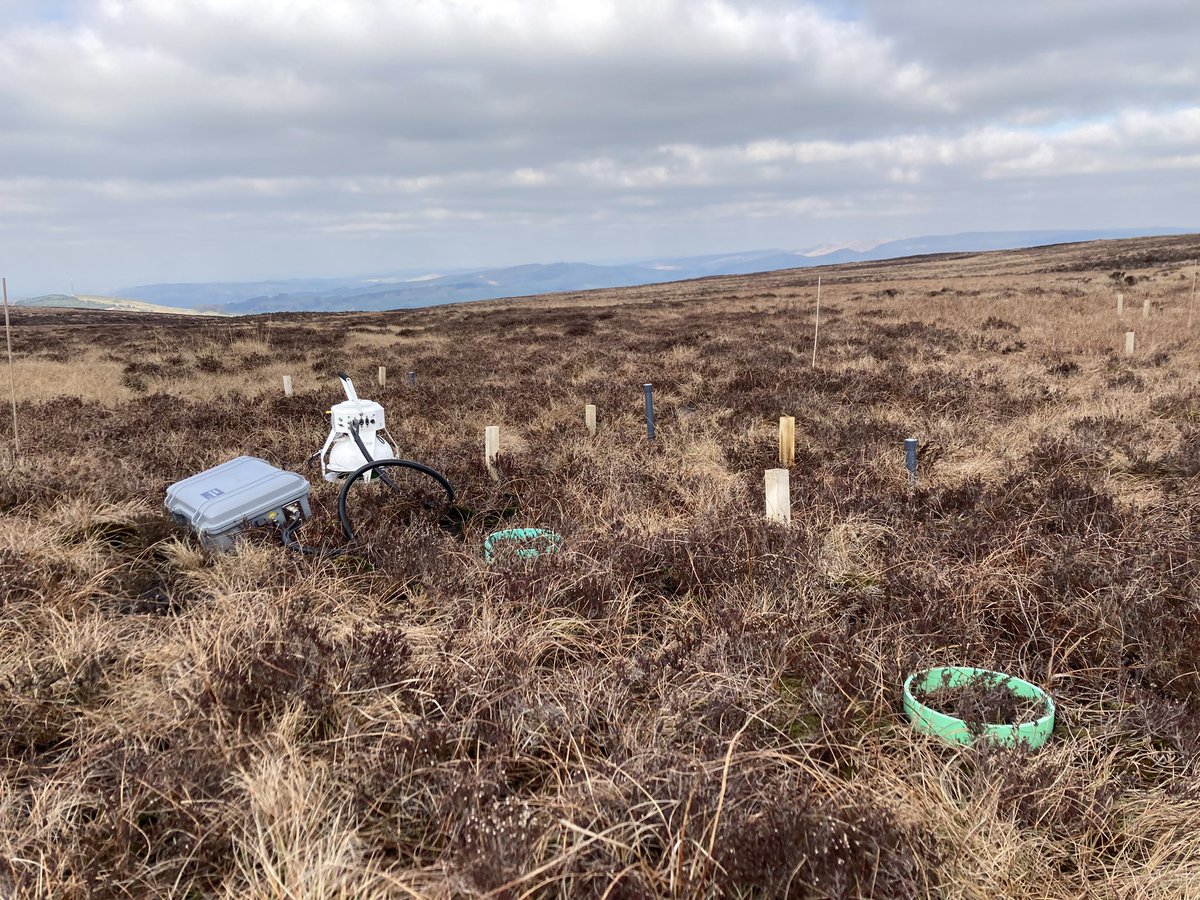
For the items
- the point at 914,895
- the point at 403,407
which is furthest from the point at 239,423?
the point at 914,895

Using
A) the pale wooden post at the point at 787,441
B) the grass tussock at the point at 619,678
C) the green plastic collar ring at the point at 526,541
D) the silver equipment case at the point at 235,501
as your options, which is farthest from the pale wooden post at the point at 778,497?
the silver equipment case at the point at 235,501

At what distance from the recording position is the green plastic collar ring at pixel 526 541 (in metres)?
4.04

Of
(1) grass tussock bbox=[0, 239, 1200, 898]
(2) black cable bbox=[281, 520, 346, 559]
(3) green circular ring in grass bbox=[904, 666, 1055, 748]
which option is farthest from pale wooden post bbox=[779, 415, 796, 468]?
(2) black cable bbox=[281, 520, 346, 559]

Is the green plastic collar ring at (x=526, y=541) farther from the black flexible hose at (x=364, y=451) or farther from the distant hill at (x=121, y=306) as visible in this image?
the distant hill at (x=121, y=306)

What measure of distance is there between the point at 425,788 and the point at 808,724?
1.40 metres

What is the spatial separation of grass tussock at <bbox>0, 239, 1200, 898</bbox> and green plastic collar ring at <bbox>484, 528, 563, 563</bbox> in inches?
6.9

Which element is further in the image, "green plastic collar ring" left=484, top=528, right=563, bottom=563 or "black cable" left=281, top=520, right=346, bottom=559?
"black cable" left=281, top=520, right=346, bottom=559

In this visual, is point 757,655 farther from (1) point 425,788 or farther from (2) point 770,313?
(2) point 770,313

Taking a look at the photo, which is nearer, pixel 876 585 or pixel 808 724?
pixel 808 724

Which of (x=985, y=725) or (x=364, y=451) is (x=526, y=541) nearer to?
(x=364, y=451)

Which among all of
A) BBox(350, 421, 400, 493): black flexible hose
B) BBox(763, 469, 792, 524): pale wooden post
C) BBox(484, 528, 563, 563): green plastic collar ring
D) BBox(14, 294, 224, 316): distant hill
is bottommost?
BBox(484, 528, 563, 563): green plastic collar ring

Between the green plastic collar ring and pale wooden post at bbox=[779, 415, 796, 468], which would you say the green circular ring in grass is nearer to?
the green plastic collar ring

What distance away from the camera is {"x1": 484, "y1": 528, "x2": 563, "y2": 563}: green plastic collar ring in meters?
4.04

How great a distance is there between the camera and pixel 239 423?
8922 mm
